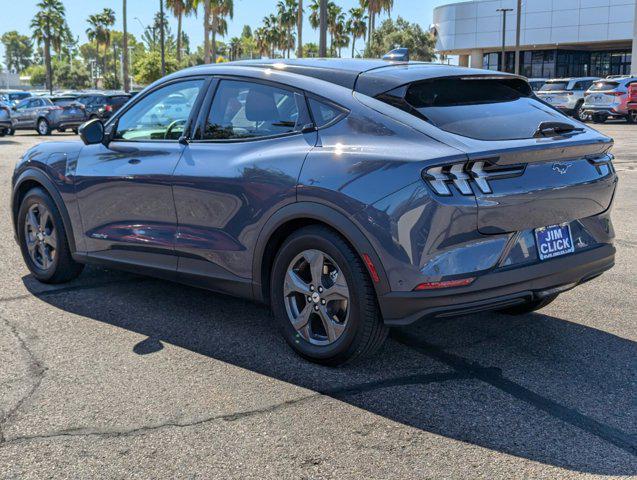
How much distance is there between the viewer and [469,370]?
167 inches

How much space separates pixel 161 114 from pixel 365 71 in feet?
5.28

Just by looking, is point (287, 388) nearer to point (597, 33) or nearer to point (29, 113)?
point (29, 113)

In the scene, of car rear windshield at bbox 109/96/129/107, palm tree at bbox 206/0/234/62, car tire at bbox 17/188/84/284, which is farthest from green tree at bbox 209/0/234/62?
car tire at bbox 17/188/84/284

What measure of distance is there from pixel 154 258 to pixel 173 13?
6543 cm

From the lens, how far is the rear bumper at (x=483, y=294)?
3.78 m

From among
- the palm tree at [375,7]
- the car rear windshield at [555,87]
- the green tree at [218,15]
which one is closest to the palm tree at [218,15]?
the green tree at [218,15]

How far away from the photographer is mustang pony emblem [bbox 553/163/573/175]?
409 centimetres

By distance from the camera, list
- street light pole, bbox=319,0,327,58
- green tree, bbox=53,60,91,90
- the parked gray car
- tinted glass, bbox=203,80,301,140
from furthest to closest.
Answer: green tree, bbox=53,60,91,90
the parked gray car
street light pole, bbox=319,0,327,58
tinted glass, bbox=203,80,301,140

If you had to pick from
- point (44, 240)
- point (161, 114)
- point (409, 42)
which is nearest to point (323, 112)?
point (161, 114)

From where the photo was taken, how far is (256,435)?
348 cm

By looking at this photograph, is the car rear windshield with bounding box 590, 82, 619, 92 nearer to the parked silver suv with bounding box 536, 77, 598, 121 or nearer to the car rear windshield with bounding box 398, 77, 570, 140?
the parked silver suv with bounding box 536, 77, 598, 121

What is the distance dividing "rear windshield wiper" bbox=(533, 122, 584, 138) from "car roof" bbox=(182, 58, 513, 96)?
49 cm

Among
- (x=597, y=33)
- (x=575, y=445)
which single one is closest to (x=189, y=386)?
(x=575, y=445)

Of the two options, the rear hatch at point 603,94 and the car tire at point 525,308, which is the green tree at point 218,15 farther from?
the car tire at point 525,308
